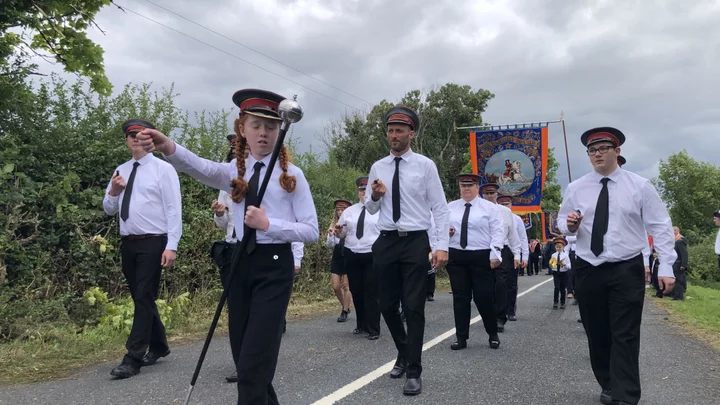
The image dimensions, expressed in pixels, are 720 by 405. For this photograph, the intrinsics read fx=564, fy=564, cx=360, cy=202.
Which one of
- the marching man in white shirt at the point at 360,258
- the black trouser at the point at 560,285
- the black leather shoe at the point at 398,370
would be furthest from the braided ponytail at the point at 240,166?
the black trouser at the point at 560,285

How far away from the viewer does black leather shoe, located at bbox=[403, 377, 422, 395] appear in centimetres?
470

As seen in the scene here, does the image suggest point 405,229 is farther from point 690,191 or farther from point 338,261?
point 690,191

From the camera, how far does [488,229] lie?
745cm

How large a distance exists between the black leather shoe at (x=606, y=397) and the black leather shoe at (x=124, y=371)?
13.7ft

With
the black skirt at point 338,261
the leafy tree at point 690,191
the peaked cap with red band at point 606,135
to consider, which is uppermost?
the leafy tree at point 690,191

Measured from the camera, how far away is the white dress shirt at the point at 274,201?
325cm

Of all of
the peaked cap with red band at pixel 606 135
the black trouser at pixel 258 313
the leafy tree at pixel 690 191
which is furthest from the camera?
the leafy tree at pixel 690 191

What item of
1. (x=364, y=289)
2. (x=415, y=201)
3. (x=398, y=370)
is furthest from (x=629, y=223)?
(x=364, y=289)

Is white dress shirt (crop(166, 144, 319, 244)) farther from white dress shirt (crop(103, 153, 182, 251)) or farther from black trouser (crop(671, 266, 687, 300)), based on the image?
black trouser (crop(671, 266, 687, 300))

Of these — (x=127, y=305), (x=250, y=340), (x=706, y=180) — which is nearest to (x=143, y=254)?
(x=127, y=305)

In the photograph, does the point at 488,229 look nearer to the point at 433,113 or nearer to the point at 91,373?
the point at 91,373

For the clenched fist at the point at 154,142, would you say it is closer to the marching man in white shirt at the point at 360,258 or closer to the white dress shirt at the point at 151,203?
the white dress shirt at the point at 151,203

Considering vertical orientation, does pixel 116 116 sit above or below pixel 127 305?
above

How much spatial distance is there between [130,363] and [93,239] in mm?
2727
